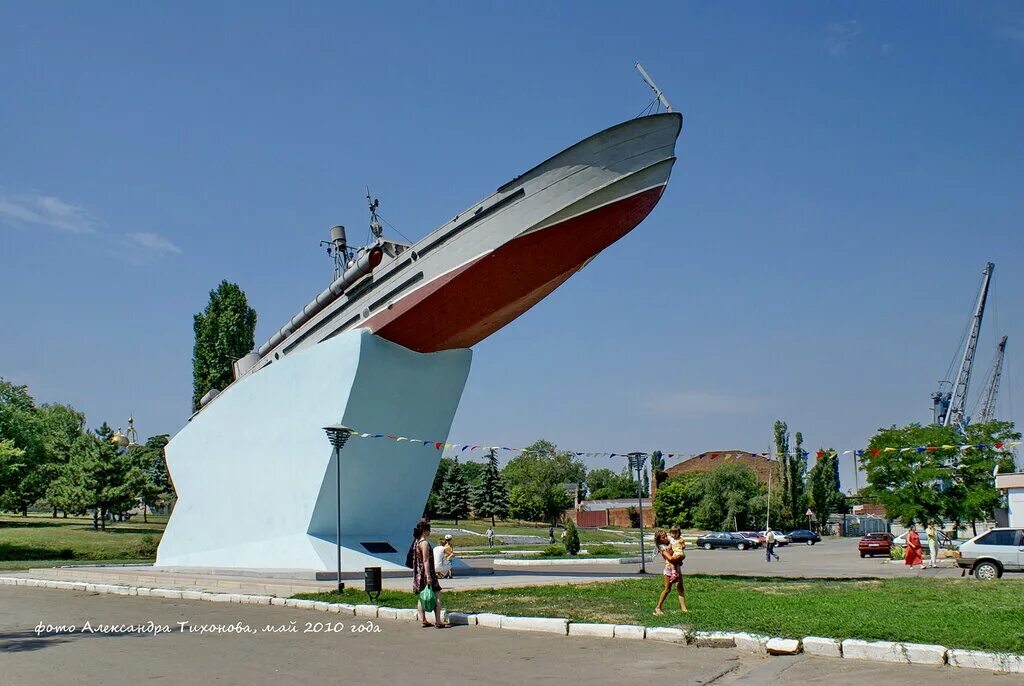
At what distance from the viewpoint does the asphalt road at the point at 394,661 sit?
9.30m

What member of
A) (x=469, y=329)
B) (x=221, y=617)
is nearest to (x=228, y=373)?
(x=469, y=329)

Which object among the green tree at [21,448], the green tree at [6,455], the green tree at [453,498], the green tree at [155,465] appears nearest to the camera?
the green tree at [6,455]

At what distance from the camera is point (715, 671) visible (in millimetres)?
9500

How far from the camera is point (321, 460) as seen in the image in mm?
24641

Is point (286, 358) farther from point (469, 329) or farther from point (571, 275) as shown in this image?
point (571, 275)

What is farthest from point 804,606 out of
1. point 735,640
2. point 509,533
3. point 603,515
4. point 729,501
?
point 603,515

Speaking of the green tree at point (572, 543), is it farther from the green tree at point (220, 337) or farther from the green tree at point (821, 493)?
the green tree at point (821, 493)

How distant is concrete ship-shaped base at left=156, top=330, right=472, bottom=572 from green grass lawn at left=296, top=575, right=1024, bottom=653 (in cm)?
604

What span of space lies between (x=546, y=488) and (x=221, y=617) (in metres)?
75.4

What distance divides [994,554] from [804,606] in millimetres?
11417

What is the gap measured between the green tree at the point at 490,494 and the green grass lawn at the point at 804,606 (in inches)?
2791

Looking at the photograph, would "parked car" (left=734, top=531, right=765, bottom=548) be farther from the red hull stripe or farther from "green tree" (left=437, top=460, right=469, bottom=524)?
"green tree" (left=437, top=460, right=469, bottom=524)

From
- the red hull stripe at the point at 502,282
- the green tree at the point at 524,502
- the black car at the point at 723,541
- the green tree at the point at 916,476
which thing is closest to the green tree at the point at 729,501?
the green tree at the point at 524,502

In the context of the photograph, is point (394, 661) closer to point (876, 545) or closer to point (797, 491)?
point (876, 545)
